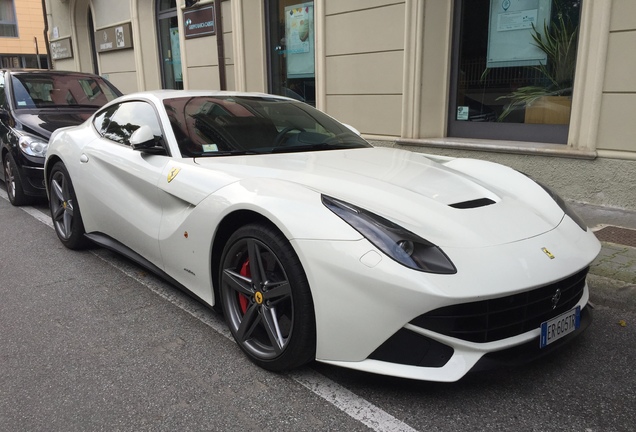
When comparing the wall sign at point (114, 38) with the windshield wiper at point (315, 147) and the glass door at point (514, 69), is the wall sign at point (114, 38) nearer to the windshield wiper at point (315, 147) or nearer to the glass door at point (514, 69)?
the glass door at point (514, 69)

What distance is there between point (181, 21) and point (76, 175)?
326 inches

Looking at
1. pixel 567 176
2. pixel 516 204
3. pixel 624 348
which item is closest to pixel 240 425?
pixel 516 204

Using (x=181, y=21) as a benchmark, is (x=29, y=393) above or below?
below

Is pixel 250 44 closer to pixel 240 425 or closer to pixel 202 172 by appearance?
pixel 202 172

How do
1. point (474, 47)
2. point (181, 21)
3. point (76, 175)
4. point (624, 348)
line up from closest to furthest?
1. point (624, 348)
2. point (76, 175)
3. point (474, 47)
4. point (181, 21)

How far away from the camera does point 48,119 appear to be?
6.69 meters

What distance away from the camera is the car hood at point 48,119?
20.8ft

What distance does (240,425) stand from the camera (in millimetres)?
2283

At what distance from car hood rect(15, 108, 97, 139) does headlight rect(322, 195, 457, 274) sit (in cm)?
515

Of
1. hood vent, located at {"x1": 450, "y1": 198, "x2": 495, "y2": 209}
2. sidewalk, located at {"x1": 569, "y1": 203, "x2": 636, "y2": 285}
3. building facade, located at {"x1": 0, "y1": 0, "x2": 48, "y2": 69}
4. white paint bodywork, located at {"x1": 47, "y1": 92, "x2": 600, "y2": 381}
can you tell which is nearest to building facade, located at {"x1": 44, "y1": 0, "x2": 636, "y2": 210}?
sidewalk, located at {"x1": 569, "y1": 203, "x2": 636, "y2": 285}

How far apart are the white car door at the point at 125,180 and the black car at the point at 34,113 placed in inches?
84.0

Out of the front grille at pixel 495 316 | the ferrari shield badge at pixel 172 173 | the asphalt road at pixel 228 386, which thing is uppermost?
the ferrari shield badge at pixel 172 173

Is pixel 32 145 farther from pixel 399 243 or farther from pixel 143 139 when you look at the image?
pixel 399 243

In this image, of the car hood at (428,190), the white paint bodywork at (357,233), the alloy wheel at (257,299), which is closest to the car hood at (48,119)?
the white paint bodywork at (357,233)
